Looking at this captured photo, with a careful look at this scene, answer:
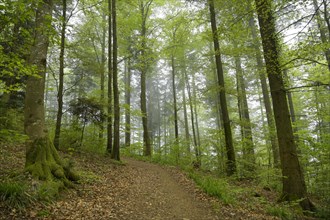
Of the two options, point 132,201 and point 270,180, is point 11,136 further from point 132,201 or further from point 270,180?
point 270,180

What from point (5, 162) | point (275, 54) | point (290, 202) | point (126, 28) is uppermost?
point (126, 28)

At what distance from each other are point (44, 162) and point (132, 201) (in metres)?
2.52

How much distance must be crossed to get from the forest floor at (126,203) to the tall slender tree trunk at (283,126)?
1444 millimetres

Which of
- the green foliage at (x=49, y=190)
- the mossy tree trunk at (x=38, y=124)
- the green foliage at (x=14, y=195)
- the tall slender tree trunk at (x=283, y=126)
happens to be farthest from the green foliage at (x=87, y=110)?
the tall slender tree trunk at (x=283, y=126)

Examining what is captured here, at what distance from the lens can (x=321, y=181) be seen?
849cm

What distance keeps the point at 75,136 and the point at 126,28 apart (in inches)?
327

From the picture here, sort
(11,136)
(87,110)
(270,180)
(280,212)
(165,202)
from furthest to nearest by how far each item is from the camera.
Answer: (87,110) → (270,180) → (165,202) → (280,212) → (11,136)

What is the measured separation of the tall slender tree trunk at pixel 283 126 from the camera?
6.23m

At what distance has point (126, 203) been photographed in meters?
5.37

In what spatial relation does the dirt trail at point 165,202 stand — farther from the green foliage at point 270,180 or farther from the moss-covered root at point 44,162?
the green foliage at point 270,180

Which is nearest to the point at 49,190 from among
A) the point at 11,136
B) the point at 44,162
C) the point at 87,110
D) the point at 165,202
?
the point at 44,162

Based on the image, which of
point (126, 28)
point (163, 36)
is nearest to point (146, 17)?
point (163, 36)

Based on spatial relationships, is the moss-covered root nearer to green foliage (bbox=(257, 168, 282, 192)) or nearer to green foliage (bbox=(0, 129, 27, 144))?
green foliage (bbox=(0, 129, 27, 144))

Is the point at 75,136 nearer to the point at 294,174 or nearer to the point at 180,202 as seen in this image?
the point at 180,202
